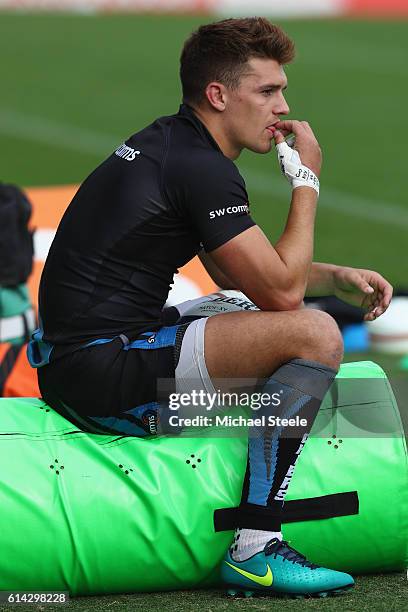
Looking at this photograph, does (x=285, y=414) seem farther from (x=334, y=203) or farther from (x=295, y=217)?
(x=334, y=203)

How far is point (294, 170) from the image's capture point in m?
3.90

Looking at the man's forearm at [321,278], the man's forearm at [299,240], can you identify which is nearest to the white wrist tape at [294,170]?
the man's forearm at [299,240]

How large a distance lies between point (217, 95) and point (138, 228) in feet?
1.59

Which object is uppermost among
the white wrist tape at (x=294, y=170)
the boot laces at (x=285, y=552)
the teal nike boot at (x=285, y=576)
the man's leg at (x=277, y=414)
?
the white wrist tape at (x=294, y=170)

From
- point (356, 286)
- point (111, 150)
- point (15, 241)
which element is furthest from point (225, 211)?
point (111, 150)

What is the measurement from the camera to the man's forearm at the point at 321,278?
4.16m

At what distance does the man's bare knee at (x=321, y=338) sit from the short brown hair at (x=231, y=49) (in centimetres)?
76

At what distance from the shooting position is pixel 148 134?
3799 mm

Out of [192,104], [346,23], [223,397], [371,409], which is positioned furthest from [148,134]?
[346,23]

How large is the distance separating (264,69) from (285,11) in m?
18.9

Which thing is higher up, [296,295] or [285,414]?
[296,295]

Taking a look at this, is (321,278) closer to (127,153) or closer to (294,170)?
(294,170)

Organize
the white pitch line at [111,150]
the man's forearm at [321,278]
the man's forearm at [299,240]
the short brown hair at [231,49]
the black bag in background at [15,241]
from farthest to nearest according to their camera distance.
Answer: the white pitch line at [111,150]
the black bag in background at [15,241]
the man's forearm at [321,278]
the short brown hair at [231,49]
the man's forearm at [299,240]

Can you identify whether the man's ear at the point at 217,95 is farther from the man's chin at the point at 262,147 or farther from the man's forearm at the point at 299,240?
the man's forearm at the point at 299,240
